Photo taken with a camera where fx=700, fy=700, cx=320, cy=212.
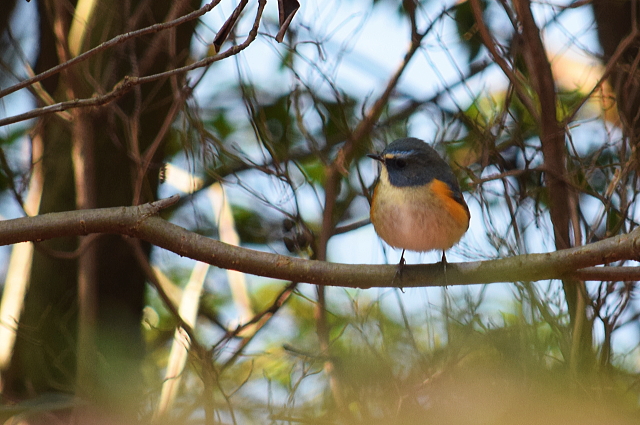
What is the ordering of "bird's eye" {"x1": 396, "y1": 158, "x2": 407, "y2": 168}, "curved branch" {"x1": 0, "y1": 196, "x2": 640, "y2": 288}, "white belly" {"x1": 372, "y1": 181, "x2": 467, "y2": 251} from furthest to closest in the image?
"bird's eye" {"x1": 396, "y1": 158, "x2": 407, "y2": 168}, "white belly" {"x1": 372, "y1": 181, "x2": 467, "y2": 251}, "curved branch" {"x1": 0, "y1": 196, "x2": 640, "y2": 288}

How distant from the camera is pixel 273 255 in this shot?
2.71 m

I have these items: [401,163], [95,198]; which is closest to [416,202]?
[401,163]

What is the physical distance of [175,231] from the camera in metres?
2.64

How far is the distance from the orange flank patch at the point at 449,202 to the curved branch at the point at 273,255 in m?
0.70

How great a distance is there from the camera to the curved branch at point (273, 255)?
2.46m

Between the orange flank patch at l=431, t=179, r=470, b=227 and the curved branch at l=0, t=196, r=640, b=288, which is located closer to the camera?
the curved branch at l=0, t=196, r=640, b=288

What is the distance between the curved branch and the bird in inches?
25.6

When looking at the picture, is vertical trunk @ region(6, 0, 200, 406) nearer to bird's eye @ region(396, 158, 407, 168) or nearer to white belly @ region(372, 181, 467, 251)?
bird's eye @ region(396, 158, 407, 168)

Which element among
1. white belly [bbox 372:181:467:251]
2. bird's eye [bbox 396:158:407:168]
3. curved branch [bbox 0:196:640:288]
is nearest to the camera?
curved branch [bbox 0:196:640:288]

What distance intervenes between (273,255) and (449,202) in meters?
1.21

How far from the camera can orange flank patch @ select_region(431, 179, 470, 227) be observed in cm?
354

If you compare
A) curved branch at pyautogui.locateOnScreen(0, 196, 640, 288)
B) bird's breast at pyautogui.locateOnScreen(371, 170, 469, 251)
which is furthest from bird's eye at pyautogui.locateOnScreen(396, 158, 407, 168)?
curved branch at pyautogui.locateOnScreen(0, 196, 640, 288)

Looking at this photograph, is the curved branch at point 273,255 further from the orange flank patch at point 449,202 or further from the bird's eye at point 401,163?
the bird's eye at point 401,163

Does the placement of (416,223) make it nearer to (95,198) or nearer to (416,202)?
(416,202)
